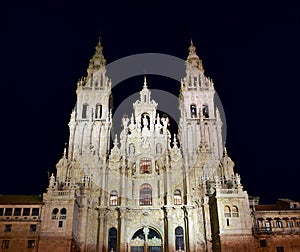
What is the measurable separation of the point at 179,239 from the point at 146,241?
488cm

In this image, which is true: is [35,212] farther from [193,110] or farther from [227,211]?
[193,110]

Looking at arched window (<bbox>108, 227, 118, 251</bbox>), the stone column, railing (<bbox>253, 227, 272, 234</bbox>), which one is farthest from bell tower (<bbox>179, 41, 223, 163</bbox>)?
arched window (<bbox>108, 227, 118, 251</bbox>)

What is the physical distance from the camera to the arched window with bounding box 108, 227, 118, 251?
51.7 m

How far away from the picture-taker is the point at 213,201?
159 ft

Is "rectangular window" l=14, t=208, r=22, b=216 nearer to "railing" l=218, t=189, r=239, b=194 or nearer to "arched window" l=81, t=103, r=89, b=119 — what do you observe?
"arched window" l=81, t=103, r=89, b=119

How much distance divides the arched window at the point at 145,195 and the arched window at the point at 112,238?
5957mm

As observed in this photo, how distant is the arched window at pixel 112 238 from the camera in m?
51.7

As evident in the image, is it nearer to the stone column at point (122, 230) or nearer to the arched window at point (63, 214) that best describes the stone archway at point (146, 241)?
the stone column at point (122, 230)

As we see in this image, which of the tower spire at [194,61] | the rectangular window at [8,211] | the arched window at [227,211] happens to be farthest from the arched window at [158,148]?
the rectangular window at [8,211]

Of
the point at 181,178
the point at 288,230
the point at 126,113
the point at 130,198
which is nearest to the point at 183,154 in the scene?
the point at 181,178

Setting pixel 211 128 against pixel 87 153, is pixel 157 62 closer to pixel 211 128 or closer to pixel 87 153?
pixel 211 128

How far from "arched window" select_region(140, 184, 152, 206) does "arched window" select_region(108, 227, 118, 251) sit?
5.96m

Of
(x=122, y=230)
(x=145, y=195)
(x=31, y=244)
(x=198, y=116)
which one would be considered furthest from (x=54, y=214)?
(x=198, y=116)

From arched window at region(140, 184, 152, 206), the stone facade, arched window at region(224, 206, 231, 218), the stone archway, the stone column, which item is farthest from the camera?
arched window at region(140, 184, 152, 206)
